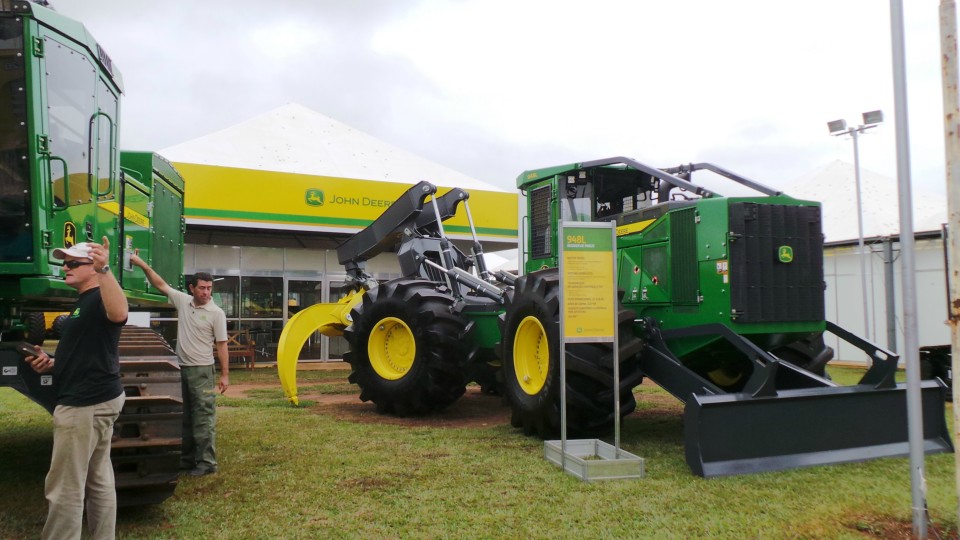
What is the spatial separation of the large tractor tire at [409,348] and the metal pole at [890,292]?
38.6ft

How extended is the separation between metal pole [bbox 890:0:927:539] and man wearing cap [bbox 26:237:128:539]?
4540 mm

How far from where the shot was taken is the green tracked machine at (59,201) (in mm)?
4324

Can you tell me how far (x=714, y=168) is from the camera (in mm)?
8336

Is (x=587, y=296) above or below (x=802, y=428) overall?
above

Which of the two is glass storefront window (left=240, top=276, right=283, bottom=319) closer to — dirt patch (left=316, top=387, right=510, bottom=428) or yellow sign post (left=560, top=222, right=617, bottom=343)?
dirt patch (left=316, top=387, right=510, bottom=428)

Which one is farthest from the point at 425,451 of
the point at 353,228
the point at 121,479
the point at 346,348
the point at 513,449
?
the point at 346,348

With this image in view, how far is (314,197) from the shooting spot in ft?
55.8

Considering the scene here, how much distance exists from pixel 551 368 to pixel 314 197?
36.8 feet

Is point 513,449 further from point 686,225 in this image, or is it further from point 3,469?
point 3,469

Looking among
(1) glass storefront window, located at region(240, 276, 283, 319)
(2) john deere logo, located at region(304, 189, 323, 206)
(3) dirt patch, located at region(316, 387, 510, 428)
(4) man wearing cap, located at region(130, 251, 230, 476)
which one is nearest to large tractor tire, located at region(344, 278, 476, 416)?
(3) dirt patch, located at region(316, 387, 510, 428)

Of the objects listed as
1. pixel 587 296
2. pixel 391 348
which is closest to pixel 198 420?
pixel 587 296

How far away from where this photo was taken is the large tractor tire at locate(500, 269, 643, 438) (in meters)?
6.93

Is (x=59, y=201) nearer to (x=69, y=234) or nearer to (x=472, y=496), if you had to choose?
(x=69, y=234)

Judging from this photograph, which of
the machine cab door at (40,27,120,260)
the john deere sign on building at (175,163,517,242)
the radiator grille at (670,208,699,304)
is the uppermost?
the john deere sign on building at (175,163,517,242)
